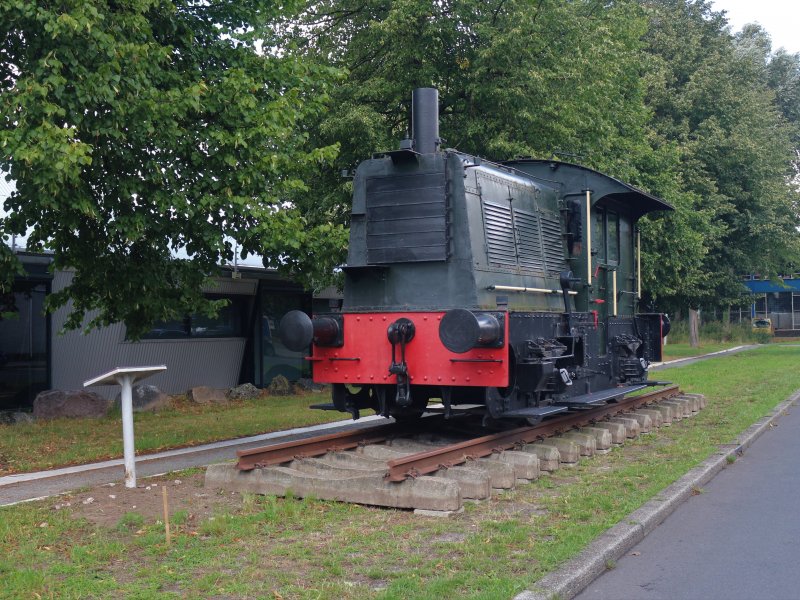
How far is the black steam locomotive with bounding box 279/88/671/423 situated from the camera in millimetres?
9133

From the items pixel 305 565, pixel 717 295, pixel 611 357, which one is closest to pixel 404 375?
pixel 305 565

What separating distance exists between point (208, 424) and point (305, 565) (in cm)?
882

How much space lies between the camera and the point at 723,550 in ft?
21.0

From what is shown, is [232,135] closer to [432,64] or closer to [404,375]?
[404,375]

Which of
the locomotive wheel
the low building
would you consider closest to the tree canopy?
the locomotive wheel

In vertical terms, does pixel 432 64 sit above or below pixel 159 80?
above

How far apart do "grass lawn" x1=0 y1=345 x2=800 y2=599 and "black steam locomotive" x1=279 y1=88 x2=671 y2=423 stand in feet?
4.50

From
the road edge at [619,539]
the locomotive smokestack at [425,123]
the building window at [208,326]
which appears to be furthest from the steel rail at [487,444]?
the building window at [208,326]

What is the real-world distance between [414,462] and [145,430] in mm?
7135

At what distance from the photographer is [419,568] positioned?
18.5 ft

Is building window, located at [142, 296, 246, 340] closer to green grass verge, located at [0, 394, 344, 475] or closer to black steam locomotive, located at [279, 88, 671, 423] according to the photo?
green grass verge, located at [0, 394, 344, 475]

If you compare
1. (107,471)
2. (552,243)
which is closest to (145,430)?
(107,471)

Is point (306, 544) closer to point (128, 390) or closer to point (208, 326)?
point (128, 390)

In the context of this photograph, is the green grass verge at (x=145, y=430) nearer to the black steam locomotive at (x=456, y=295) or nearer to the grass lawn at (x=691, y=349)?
the black steam locomotive at (x=456, y=295)
